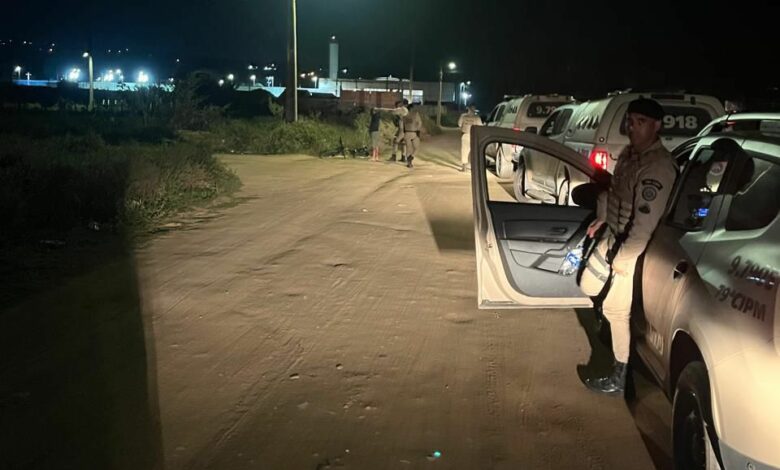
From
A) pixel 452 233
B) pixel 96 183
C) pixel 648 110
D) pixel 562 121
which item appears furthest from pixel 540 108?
pixel 648 110

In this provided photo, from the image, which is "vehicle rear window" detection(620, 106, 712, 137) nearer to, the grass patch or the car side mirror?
the car side mirror

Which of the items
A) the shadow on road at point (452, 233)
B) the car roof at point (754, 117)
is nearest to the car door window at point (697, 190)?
the car roof at point (754, 117)

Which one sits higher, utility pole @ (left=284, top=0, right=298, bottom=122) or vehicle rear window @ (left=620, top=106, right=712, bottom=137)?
utility pole @ (left=284, top=0, right=298, bottom=122)

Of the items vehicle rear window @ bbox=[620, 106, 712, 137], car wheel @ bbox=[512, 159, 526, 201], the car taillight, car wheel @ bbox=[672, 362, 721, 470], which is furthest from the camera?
car wheel @ bbox=[512, 159, 526, 201]

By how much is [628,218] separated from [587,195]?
2.97 feet

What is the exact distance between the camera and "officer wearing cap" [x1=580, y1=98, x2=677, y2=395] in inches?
180

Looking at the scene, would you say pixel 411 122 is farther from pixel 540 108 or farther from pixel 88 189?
pixel 88 189

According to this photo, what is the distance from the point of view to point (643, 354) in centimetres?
465

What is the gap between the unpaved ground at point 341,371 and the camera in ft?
14.2

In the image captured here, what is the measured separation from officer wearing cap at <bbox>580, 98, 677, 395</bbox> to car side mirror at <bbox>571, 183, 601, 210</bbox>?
1.26 ft

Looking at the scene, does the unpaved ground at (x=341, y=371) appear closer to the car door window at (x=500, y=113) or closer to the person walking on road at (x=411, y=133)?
the person walking on road at (x=411, y=133)

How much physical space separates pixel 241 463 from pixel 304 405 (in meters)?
0.82

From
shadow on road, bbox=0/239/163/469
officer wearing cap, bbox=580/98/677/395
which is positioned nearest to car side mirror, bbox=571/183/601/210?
officer wearing cap, bbox=580/98/677/395

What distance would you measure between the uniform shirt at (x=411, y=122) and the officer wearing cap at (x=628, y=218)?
16.4m
